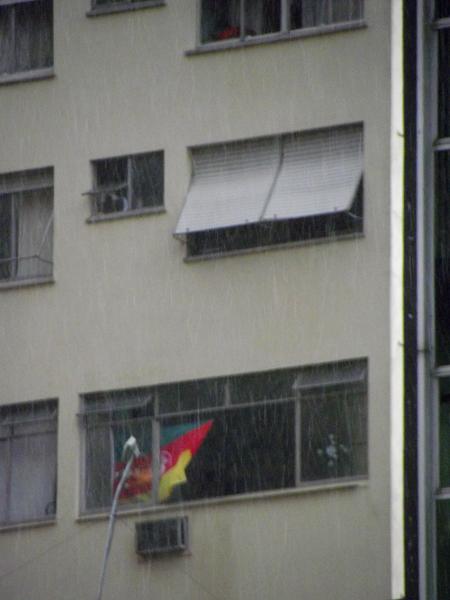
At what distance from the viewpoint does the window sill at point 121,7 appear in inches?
1400

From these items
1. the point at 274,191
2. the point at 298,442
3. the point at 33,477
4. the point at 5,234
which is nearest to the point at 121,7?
the point at 5,234

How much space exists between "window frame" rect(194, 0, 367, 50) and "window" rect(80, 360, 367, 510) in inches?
165

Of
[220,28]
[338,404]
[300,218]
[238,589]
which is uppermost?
Result: [220,28]

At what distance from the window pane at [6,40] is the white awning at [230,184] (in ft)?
10.5

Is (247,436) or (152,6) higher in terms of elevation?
(152,6)

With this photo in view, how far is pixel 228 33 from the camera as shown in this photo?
3512 cm

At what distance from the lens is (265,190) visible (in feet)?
112

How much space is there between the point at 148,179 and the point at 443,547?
7489mm

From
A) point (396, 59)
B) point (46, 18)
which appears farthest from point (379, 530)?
point (46, 18)

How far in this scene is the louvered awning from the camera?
33.8 meters

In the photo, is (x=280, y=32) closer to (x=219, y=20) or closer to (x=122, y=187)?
(x=219, y=20)

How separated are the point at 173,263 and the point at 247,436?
2.53 meters

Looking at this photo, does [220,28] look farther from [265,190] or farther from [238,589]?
[238,589]

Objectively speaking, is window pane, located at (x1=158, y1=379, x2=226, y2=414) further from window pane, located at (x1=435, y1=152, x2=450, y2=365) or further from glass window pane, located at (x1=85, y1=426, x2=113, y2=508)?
window pane, located at (x1=435, y1=152, x2=450, y2=365)
